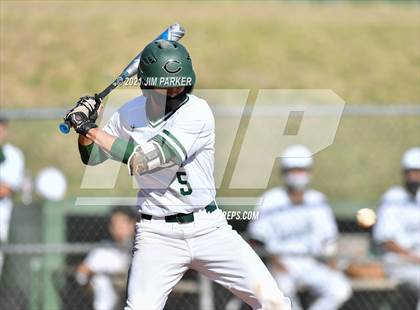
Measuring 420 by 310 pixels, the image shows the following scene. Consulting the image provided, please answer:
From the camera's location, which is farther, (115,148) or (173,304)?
(173,304)

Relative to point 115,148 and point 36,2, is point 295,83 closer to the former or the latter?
point 36,2

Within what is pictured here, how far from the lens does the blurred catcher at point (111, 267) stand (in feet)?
26.3

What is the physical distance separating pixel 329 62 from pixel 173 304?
974cm

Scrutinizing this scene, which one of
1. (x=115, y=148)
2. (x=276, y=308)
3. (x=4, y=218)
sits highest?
(x=115, y=148)

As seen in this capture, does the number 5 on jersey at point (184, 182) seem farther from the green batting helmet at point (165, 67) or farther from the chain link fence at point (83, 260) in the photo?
the chain link fence at point (83, 260)

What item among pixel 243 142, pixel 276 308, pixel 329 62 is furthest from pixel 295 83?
pixel 276 308

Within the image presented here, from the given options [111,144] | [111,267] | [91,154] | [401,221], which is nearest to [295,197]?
[401,221]

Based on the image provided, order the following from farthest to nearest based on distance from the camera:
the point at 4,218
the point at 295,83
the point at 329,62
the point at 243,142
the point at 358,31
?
the point at 358,31 → the point at 329,62 → the point at 295,83 → the point at 243,142 → the point at 4,218

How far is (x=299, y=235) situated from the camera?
323 inches

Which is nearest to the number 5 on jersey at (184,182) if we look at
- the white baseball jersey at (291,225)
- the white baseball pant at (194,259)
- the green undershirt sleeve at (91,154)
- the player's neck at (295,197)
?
the white baseball pant at (194,259)

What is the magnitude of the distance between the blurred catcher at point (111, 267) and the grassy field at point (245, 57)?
4013mm

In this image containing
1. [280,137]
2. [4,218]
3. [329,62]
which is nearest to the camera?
[4,218]

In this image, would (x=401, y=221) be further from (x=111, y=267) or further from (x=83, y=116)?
(x=83, y=116)

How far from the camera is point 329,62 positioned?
1716 centimetres
